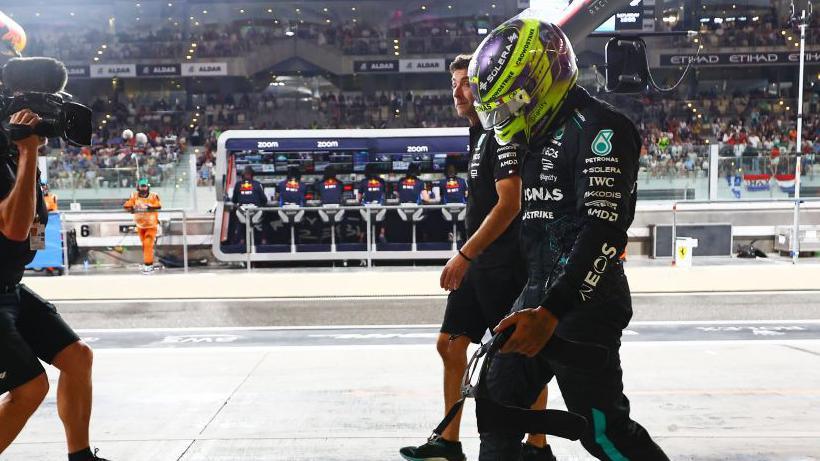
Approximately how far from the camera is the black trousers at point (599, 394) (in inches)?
95.7

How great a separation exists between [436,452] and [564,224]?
1.70m

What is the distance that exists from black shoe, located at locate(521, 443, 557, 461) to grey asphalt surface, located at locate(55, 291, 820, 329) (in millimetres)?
4435

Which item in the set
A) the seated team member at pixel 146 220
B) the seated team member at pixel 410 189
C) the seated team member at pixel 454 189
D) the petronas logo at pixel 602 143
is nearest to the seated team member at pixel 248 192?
the seated team member at pixel 146 220

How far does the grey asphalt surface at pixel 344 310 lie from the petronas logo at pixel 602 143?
19.6 feet

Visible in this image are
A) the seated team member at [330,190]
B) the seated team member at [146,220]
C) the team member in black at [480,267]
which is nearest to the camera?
the team member in black at [480,267]

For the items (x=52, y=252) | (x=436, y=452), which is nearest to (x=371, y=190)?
(x=52, y=252)

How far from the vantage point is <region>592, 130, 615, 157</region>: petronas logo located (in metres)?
2.35

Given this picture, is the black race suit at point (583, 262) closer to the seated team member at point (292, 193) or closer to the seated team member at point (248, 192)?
the seated team member at point (248, 192)

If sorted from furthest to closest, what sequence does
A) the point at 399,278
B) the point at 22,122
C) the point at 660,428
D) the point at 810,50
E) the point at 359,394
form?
the point at 810,50, the point at 399,278, the point at 359,394, the point at 660,428, the point at 22,122

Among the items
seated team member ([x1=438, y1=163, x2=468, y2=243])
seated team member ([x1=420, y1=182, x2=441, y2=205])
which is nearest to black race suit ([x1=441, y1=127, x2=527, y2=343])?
seated team member ([x1=438, y1=163, x2=468, y2=243])

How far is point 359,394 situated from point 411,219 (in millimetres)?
8698

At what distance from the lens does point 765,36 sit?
1211 inches

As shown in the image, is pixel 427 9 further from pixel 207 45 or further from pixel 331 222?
pixel 331 222

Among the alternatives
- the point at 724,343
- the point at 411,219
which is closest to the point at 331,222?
the point at 411,219
